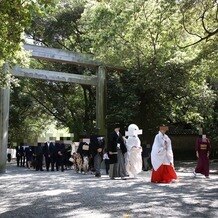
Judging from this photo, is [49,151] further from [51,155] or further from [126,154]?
[126,154]

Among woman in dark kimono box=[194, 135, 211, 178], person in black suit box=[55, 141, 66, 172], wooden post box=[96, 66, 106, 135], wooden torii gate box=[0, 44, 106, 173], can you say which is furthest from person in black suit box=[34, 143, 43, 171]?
woman in dark kimono box=[194, 135, 211, 178]

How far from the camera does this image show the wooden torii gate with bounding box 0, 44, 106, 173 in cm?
1898

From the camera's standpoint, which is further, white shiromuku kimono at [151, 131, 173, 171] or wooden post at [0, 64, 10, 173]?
wooden post at [0, 64, 10, 173]

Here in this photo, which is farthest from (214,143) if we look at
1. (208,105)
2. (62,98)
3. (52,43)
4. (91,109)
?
(52,43)

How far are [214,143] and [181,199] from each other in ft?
75.1

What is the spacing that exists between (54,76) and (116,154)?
8.41 meters

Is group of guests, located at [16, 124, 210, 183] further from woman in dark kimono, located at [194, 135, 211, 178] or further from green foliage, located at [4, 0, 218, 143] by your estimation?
green foliage, located at [4, 0, 218, 143]

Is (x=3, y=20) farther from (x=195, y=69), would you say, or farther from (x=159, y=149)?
(x=195, y=69)

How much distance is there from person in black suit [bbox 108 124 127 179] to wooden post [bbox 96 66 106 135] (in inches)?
346

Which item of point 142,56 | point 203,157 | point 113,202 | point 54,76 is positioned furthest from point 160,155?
point 54,76

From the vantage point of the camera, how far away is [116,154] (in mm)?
13438

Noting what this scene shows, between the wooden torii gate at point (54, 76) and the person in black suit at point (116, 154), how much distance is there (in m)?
5.99

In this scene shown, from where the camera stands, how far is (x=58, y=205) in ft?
24.9

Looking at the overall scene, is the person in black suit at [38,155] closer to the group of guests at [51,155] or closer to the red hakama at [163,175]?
the group of guests at [51,155]
